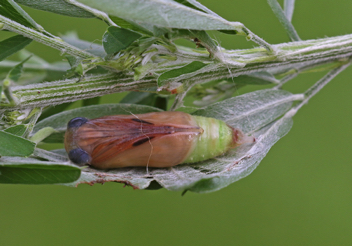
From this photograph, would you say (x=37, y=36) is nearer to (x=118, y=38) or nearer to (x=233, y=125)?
(x=118, y=38)

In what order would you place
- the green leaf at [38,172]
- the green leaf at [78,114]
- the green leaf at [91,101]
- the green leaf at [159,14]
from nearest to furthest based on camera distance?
the green leaf at [159,14]
the green leaf at [38,172]
the green leaf at [78,114]
the green leaf at [91,101]

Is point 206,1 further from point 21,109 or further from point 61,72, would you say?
point 21,109

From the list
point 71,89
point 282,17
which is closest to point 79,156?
point 71,89

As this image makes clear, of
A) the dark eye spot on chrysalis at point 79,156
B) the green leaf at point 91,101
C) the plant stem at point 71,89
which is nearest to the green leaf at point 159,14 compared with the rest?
the plant stem at point 71,89

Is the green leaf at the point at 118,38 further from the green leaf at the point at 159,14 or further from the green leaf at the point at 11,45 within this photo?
the green leaf at the point at 11,45

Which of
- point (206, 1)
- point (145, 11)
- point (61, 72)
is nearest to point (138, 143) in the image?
point (145, 11)

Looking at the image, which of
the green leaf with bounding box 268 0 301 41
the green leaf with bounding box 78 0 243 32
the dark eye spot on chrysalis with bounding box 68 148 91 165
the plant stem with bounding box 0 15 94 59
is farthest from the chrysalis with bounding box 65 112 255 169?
the green leaf with bounding box 268 0 301 41

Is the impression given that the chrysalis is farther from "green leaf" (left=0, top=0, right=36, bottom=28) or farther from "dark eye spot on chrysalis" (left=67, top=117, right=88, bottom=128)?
"green leaf" (left=0, top=0, right=36, bottom=28)
